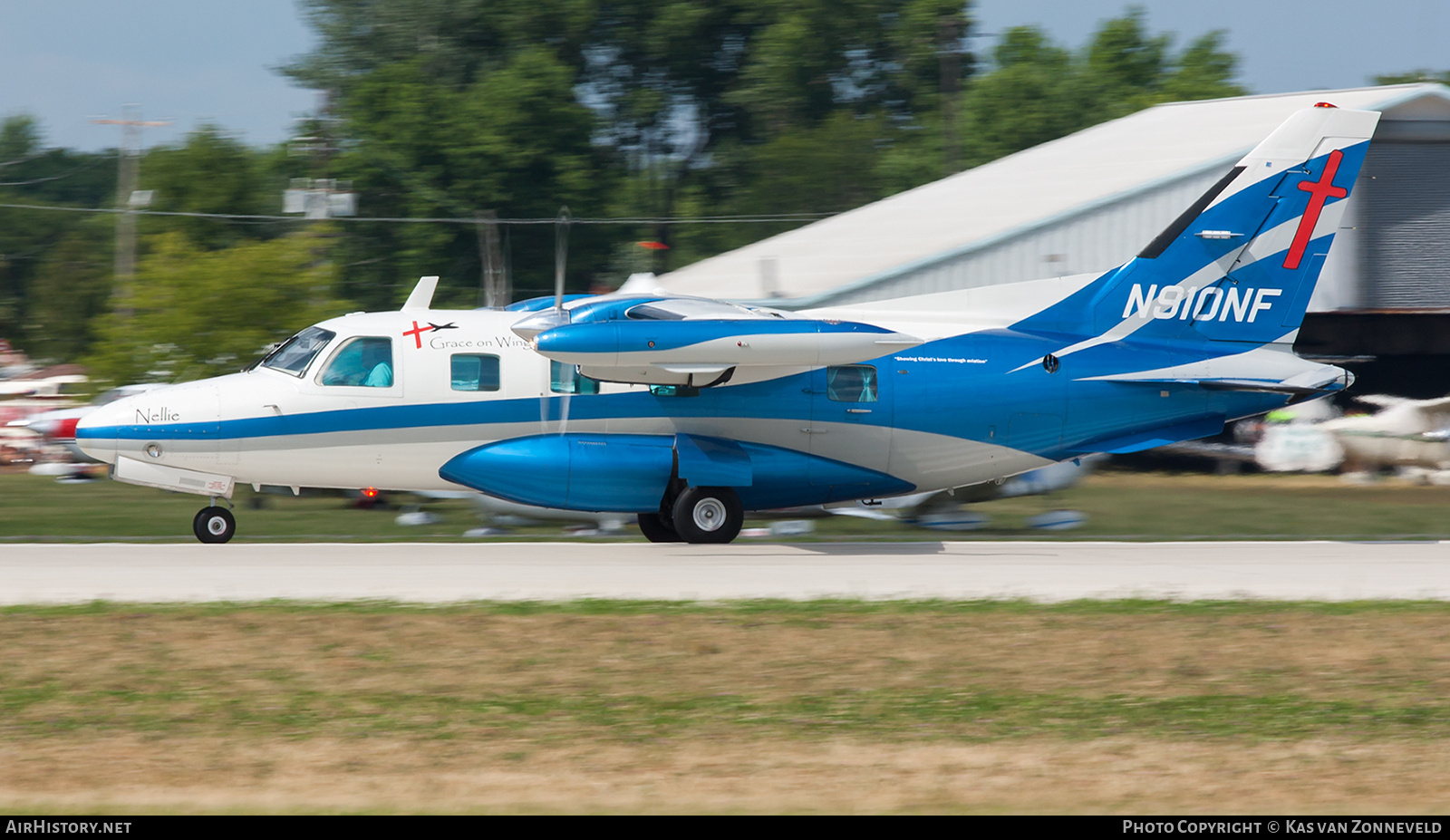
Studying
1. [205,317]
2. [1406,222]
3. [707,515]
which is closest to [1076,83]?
[1406,222]

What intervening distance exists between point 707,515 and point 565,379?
220 centimetres

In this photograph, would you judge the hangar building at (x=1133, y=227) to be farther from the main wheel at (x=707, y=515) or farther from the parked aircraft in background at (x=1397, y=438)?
the main wheel at (x=707, y=515)

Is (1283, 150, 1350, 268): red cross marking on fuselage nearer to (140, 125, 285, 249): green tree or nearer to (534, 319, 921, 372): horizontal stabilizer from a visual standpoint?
(534, 319, 921, 372): horizontal stabilizer

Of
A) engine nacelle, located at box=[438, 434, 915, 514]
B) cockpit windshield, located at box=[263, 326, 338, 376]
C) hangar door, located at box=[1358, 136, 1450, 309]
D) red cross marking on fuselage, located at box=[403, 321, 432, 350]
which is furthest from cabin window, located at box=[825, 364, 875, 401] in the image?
hangar door, located at box=[1358, 136, 1450, 309]

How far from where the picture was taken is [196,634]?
10.2 m

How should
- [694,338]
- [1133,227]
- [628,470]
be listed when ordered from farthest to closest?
[1133,227] < [628,470] < [694,338]

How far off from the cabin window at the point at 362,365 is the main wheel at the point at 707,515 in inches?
138

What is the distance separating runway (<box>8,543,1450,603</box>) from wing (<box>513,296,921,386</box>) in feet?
6.67

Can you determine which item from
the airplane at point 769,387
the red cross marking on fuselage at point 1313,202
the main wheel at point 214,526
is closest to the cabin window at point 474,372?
the airplane at point 769,387

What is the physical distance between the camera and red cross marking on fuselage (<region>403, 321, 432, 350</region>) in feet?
51.2

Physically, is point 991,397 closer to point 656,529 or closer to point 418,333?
point 656,529

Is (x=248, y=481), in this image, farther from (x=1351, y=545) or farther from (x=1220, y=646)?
(x=1351, y=545)

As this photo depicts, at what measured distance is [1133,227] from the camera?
27.2 metres

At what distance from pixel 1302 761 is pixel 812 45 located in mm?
58800
